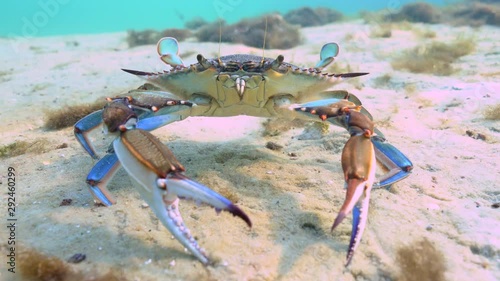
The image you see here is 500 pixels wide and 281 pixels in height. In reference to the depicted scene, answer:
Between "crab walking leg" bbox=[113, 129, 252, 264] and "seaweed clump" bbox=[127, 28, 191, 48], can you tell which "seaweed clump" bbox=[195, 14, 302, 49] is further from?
"crab walking leg" bbox=[113, 129, 252, 264]

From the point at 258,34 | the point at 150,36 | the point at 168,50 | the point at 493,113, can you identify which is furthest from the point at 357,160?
the point at 150,36

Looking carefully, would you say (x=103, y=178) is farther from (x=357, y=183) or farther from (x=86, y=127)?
(x=357, y=183)

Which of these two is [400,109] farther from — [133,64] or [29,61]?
[29,61]

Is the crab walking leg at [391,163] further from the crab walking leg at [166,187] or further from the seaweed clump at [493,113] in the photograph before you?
the seaweed clump at [493,113]

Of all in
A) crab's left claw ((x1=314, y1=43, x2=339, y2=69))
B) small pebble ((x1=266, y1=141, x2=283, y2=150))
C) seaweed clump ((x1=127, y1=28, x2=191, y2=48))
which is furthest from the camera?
seaweed clump ((x1=127, y1=28, x2=191, y2=48))

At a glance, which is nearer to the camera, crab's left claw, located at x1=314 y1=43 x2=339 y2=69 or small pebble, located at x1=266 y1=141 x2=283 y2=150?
small pebble, located at x1=266 y1=141 x2=283 y2=150

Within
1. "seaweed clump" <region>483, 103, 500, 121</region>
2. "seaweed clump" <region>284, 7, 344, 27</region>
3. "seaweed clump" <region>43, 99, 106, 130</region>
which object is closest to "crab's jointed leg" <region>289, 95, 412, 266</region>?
"seaweed clump" <region>483, 103, 500, 121</region>

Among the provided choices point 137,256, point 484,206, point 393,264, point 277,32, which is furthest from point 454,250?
point 277,32
